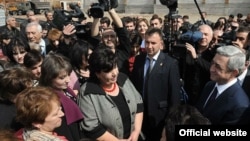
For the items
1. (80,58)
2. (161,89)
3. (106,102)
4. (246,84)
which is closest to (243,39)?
(246,84)

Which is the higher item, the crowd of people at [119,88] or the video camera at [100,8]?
the video camera at [100,8]

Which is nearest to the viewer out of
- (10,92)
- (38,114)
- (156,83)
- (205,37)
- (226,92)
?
(38,114)

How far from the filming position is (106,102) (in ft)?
9.23

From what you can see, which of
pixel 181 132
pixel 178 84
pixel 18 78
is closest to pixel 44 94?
pixel 18 78

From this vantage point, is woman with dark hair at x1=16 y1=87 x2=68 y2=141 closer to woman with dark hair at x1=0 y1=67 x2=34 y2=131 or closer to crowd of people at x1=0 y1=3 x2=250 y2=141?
crowd of people at x1=0 y1=3 x2=250 y2=141

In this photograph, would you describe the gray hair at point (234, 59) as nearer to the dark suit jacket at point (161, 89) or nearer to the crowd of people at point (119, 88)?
the crowd of people at point (119, 88)

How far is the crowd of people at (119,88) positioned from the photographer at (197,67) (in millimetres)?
11

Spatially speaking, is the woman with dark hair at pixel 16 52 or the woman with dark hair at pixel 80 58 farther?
the woman with dark hair at pixel 16 52

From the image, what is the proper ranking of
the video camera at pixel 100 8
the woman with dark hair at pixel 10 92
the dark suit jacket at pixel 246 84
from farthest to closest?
the video camera at pixel 100 8 → the dark suit jacket at pixel 246 84 → the woman with dark hair at pixel 10 92

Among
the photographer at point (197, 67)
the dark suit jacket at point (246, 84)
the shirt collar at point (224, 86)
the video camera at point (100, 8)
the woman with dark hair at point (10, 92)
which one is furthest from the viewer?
the video camera at point (100, 8)

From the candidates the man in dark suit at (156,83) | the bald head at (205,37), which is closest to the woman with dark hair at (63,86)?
the man in dark suit at (156,83)

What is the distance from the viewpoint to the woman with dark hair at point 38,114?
214 cm

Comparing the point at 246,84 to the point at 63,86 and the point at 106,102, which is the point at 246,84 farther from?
the point at 63,86

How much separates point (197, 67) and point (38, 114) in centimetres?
213
